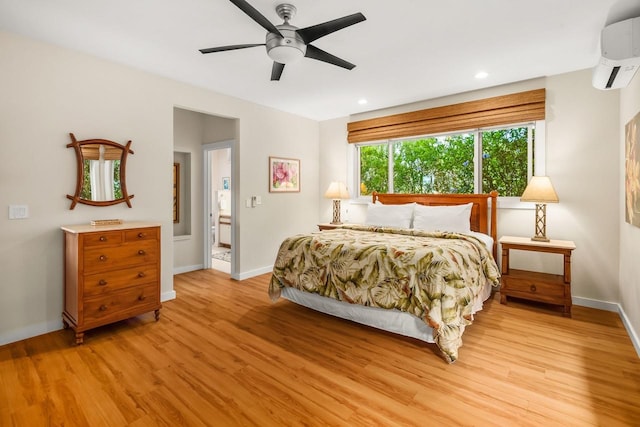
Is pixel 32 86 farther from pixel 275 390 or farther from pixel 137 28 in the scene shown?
pixel 275 390

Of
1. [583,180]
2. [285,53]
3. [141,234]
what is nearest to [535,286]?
[583,180]

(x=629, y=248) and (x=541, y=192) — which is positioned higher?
(x=541, y=192)

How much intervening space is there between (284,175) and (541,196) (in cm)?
343

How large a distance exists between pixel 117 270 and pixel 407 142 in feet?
13.3

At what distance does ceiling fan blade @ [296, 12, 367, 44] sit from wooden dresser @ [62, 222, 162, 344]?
7.15 feet

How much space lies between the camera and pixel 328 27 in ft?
7.20

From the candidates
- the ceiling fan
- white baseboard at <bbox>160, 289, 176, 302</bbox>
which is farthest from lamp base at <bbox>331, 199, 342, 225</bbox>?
the ceiling fan

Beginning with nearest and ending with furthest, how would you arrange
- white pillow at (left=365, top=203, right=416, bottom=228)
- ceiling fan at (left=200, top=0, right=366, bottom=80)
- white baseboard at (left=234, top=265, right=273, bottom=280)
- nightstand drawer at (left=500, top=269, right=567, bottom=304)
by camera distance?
ceiling fan at (left=200, top=0, right=366, bottom=80)
nightstand drawer at (left=500, top=269, right=567, bottom=304)
white pillow at (left=365, top=203, right=416, bottom=228)
white baseboard at (left=234, top=265, right=273, bottom=280)

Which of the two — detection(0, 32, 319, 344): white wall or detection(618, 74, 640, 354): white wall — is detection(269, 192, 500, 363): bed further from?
detection(0, 32, 319, 344): white wall

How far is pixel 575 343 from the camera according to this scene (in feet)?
8.71

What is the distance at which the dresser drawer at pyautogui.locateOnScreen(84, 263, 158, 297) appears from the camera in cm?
273

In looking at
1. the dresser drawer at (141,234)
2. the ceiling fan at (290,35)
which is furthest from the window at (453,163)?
the dresser drawer at (141,234)

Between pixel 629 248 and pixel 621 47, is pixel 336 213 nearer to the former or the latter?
pixel 629 248

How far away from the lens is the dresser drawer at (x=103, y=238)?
2.70 metres
